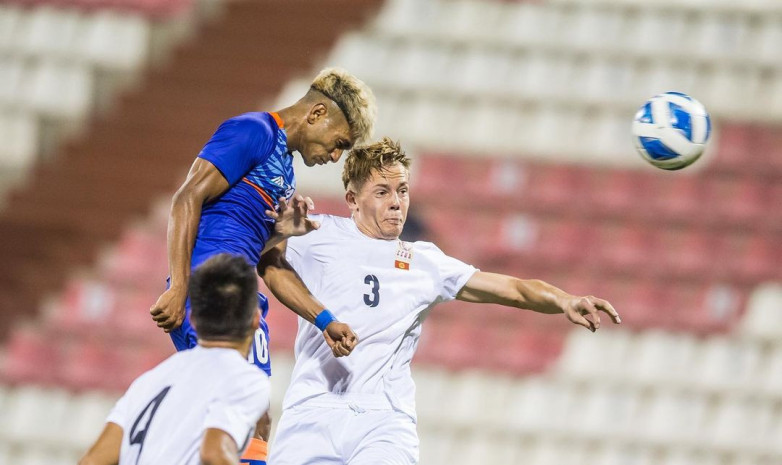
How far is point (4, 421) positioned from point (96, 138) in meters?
3.10

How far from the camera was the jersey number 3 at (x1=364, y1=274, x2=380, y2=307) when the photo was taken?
386cm

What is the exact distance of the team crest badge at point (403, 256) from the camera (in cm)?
394

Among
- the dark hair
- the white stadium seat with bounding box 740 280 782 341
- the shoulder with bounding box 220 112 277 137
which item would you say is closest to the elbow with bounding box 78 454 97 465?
the dark hair

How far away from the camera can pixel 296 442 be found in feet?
12.2

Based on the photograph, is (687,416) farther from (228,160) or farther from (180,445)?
(180,445)

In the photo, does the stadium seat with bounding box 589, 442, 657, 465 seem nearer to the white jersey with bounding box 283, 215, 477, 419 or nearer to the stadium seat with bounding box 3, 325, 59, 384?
A: the stadium seat with bounding box 3, 325, 59, 384

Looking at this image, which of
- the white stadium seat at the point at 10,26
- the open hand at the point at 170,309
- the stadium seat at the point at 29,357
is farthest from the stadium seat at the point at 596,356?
the white stadium seat at the point at 10,26

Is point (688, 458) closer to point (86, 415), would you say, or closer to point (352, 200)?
point (86, 415)

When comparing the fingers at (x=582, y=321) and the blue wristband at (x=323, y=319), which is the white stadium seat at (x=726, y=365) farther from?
the blue wristband at (x=323, y=319)

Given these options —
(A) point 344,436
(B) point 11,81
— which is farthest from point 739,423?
(B) point 11,81

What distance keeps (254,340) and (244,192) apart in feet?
1.56

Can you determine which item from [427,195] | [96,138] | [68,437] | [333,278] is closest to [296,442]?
[333,278]

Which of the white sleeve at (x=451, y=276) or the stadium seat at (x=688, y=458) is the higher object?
the white sleeve at (x=451, y=276)

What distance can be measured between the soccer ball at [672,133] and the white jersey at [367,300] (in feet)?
3.60
